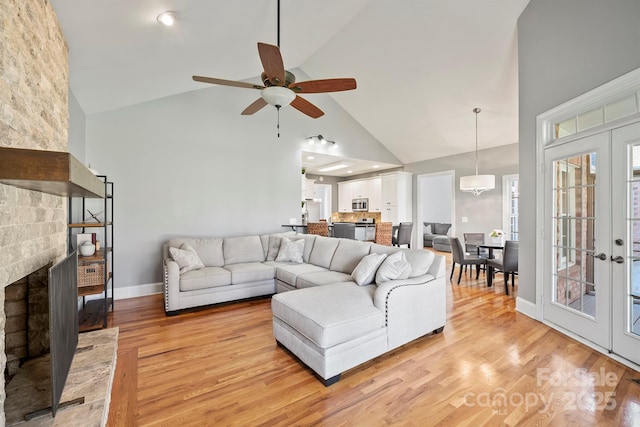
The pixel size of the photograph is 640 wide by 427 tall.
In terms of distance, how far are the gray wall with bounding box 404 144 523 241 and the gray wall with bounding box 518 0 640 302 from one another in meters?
3.08

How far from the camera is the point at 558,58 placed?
120 inches

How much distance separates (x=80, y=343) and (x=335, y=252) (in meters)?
2.80

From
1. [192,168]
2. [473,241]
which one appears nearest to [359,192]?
[473,241]

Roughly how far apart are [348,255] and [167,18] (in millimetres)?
3082

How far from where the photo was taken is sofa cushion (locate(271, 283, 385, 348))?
211 cm

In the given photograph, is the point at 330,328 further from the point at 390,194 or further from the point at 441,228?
the point at 441,228

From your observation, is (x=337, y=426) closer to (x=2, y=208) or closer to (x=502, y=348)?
(x=502, y=348)

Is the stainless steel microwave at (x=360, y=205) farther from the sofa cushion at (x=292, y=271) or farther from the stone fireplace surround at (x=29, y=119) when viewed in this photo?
the stone fireplace surround at (x=29, y=119)

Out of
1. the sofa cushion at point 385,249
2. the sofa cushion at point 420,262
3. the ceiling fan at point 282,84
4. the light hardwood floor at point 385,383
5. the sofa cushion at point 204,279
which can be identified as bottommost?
the light hardwood floor at point 385,383

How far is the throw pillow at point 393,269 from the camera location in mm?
2793

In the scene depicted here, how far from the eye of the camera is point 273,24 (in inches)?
133

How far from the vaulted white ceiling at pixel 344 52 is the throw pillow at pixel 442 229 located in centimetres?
389

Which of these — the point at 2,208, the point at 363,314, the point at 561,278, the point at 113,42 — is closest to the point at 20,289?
the point at 2,208

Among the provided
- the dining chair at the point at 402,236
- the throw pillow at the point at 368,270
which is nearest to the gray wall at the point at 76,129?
the throw pillow at the point at 368,270
